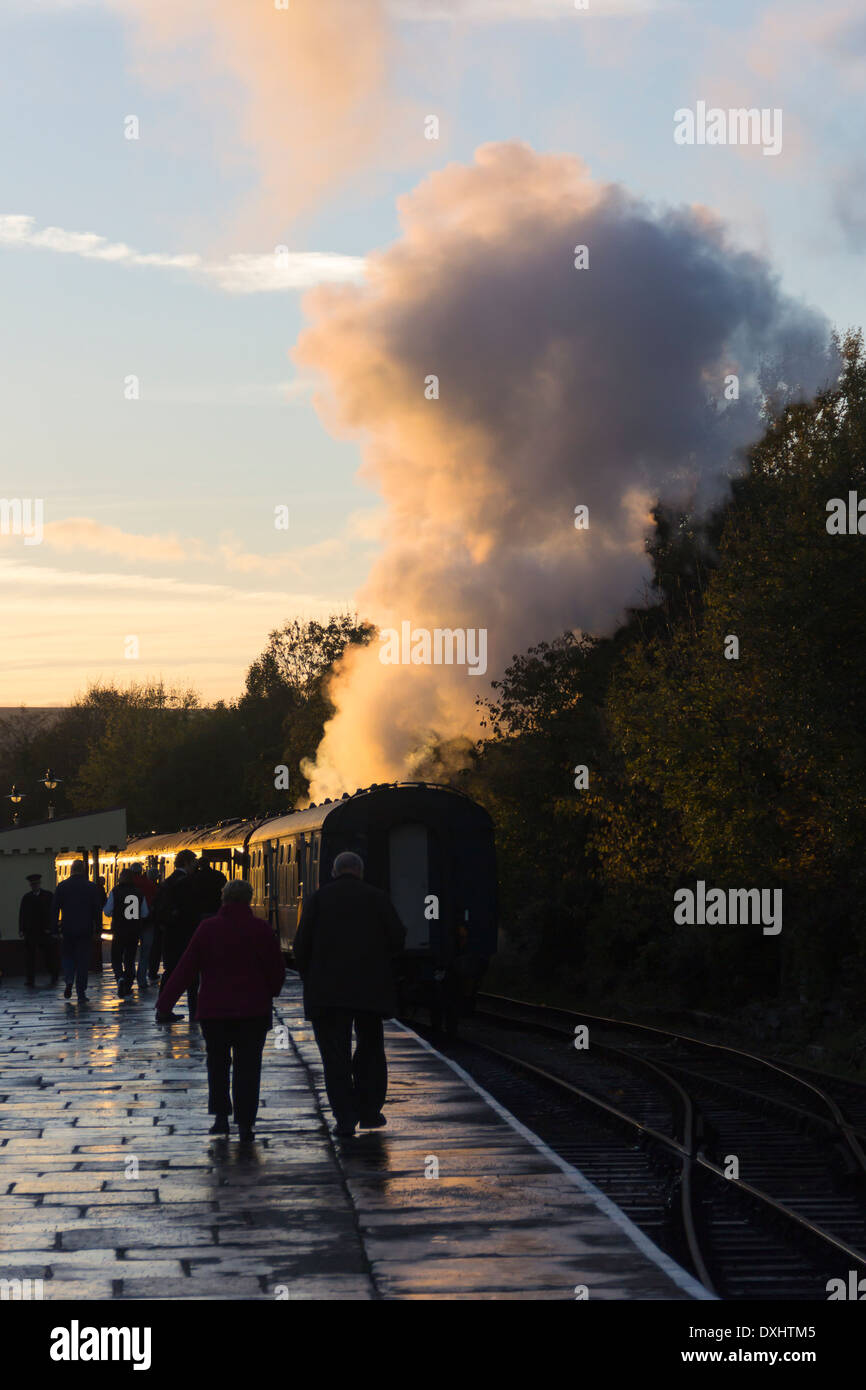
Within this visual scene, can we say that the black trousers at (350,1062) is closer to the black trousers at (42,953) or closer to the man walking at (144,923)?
the man walking at (144,923)

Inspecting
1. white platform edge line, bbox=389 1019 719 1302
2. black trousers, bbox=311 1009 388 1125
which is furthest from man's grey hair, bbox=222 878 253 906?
white platform edge line, bbox=389 1019 719 1302

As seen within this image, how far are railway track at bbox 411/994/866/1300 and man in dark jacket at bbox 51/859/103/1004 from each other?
4781mm

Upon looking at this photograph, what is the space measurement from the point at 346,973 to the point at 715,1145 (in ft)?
14.3

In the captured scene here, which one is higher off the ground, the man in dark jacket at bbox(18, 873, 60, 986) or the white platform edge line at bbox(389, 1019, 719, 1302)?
the man in dark jacket at bbox(18, 873, 60, 986)

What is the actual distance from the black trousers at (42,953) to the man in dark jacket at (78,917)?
3193 millimetres

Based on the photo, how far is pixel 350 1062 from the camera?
1138 centimetres

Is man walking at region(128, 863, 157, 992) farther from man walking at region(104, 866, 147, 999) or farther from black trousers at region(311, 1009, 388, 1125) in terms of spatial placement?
black trousers at region(311, 1009, 388, 1125)

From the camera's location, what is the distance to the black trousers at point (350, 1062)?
11.1 m

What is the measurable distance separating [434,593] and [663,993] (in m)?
10.8

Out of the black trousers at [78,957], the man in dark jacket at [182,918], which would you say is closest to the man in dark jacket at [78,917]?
the black trousers at [78,957]

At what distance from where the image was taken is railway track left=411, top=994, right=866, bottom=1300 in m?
9.12

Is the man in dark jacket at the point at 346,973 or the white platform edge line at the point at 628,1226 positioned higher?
the man in dark jacket at the point at 346,973
